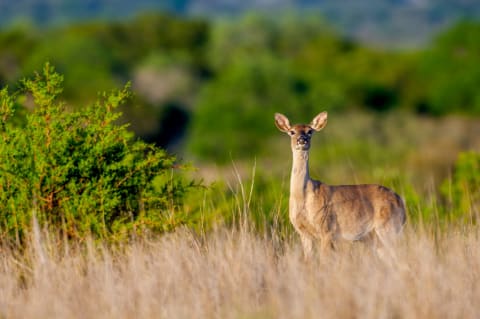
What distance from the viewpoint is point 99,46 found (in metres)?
74.0

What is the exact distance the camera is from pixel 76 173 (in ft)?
28.6

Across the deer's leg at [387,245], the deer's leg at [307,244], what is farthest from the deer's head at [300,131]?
the deer's leg at [387,245]

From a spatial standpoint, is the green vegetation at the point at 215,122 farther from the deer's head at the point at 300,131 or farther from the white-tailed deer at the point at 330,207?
the deer's head at the point at 300,131

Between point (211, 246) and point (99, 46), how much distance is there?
222 ft

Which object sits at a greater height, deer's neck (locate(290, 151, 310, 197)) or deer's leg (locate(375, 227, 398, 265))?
deer's neck (locate(290, 151, 310, 197))

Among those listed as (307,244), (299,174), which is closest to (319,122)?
(299,174)

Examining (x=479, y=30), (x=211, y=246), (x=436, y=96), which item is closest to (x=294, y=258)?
(x=211, y=246)

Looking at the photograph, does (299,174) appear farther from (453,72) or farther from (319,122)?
(453,72)

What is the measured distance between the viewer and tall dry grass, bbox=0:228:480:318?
6453mm

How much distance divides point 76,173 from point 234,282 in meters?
2.44

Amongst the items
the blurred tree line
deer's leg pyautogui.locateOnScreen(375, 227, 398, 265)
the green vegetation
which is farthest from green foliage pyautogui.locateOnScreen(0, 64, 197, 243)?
the blurred tree line

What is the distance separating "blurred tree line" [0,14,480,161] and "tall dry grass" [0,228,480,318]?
1239 inches

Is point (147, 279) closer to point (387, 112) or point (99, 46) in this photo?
point (387, 112)

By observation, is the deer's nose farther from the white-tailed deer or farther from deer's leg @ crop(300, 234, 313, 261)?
deer's leg @ crop(300, 234, 313, 261)
